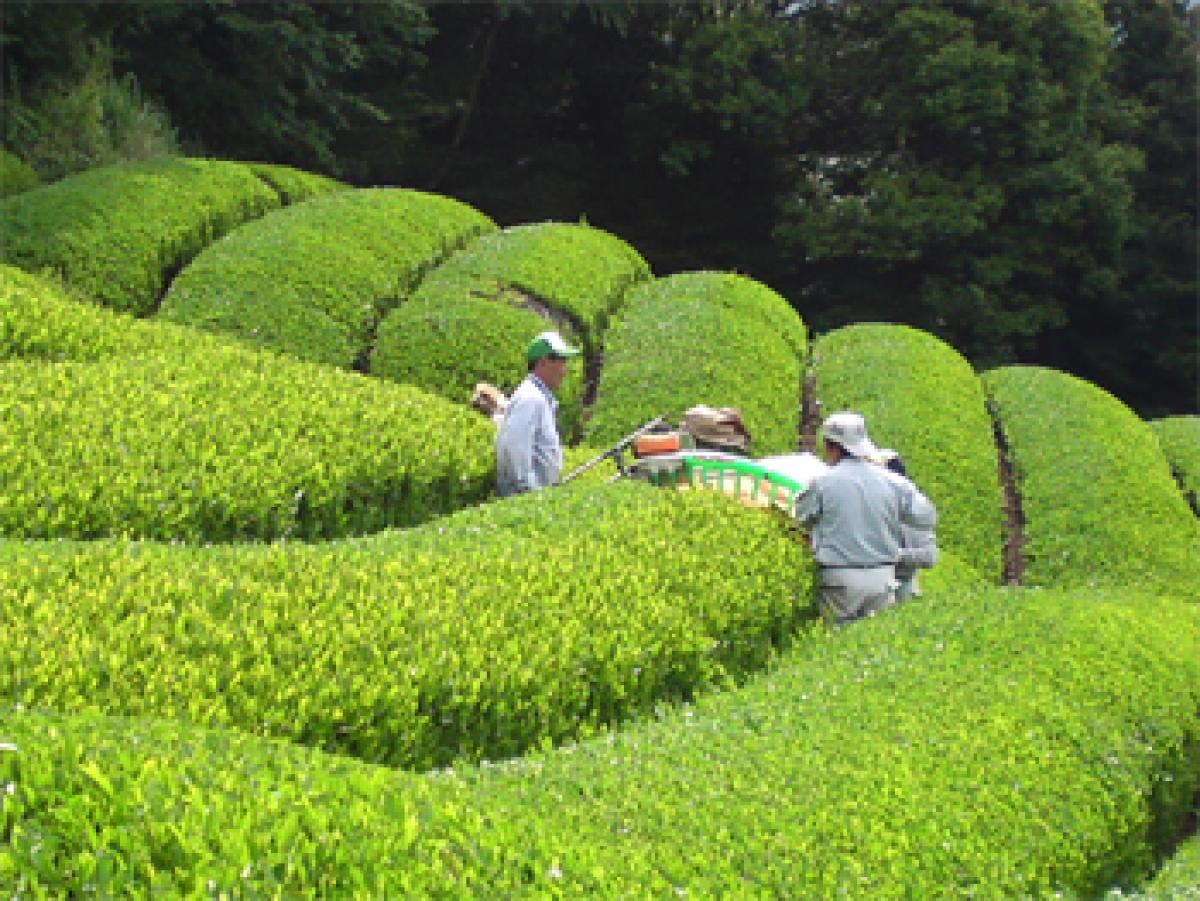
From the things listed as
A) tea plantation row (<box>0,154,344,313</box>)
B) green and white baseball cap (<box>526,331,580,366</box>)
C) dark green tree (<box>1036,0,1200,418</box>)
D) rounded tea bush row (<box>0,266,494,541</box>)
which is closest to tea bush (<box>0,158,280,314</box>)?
tea plantation row (<box>0,154,344,313</box>)

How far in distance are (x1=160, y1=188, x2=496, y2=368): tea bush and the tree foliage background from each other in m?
6.13

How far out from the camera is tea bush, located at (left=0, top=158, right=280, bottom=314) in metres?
12.7

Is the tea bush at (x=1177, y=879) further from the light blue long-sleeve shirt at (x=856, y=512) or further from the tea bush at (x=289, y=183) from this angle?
the tea bush at (x=289, y=183)

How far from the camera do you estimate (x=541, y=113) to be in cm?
2775

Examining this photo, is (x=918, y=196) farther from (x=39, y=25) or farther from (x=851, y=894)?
(x=851, y=894)

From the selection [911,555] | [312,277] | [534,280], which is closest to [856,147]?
[534,280]

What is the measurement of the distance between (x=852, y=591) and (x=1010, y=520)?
6.08 m

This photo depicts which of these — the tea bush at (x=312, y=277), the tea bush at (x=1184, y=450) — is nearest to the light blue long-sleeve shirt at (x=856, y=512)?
the tea bush at (x=312, y=277)

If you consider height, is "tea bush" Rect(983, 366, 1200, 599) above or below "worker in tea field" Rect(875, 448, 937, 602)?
below

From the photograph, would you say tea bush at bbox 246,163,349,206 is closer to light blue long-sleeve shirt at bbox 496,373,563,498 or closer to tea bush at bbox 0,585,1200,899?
light blue long-sleeve shirt at bbox 496,373,563,498

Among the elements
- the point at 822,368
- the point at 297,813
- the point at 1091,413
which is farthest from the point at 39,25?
the point at 297,813

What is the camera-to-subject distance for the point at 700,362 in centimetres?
1362

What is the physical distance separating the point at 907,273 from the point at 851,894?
22879 millimetres

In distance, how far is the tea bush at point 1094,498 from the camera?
42.1 ft
